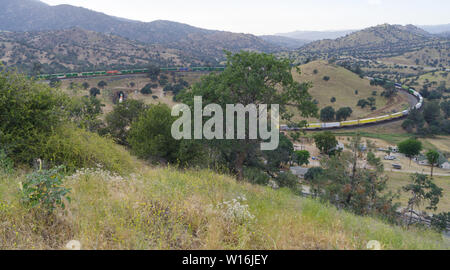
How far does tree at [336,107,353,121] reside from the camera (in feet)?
182

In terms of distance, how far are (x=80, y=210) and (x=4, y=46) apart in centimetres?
10429

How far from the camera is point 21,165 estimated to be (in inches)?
272

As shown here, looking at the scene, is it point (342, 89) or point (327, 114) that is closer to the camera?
point (327, 114)

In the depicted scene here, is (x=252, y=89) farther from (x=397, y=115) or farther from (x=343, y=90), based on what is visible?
(x=343, y=90)

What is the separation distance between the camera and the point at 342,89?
229 ft

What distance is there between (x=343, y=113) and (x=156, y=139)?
2001 inches

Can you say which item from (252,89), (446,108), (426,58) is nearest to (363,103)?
(446,108)

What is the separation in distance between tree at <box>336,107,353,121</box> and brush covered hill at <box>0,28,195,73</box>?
65.8 metres

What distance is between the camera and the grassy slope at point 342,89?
2420 inches

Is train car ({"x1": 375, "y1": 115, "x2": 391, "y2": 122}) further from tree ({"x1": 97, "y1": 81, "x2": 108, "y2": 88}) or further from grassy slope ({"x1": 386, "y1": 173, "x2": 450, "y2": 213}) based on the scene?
tree ({"x1": 97, "y1": 81, "x2": 108, "y2": 88})

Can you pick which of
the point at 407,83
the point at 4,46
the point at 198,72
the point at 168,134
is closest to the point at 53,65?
the point at 4,46

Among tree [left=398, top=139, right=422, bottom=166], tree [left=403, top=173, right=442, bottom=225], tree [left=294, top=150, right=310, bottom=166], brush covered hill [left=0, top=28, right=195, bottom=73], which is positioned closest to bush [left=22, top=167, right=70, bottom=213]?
tree [left=403, top=173, right=442, bottom=225]
